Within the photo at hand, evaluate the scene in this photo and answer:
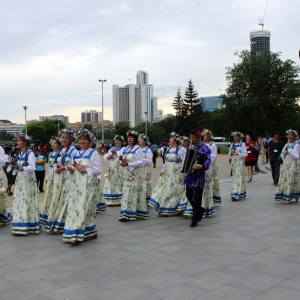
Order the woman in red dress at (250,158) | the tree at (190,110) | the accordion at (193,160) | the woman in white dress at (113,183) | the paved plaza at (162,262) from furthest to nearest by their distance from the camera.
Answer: the tree at (190,110)
the woman in red dress at (250,158)
the woman in white dress at (113,183)
the accordion at (193,160)
the paved plaza at (162,262)

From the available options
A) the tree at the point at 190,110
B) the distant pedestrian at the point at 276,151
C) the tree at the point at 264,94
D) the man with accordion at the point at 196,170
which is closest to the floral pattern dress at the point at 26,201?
the man with accordion at the point at 196,170

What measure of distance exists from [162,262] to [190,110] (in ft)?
215

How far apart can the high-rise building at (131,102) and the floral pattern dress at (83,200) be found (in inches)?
4226

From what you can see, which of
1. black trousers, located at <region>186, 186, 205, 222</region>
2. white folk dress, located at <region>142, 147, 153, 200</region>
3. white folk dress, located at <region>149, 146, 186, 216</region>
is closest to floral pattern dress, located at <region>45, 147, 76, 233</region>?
white folk dress, located at <region>142, 147, 153, 200</region>

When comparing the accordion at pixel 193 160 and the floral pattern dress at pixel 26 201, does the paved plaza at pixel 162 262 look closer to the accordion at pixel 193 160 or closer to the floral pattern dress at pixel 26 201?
the floral pattern dress at pixel 26 201

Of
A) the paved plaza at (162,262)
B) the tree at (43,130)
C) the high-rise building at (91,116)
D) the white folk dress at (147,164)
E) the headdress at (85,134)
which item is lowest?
Result: the paved plaza at (162,262)

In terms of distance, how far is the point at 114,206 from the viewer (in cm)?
1062

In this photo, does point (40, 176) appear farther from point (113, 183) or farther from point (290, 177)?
point (290, 177)

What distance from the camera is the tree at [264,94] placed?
157 feet

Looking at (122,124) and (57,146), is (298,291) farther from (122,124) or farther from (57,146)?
(122,124)

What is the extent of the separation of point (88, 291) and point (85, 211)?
7.26ft

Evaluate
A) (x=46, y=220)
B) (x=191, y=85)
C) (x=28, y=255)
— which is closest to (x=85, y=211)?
(x=28, y=255)

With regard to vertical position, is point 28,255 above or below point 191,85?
below

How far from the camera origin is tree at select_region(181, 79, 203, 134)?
68500 mm
